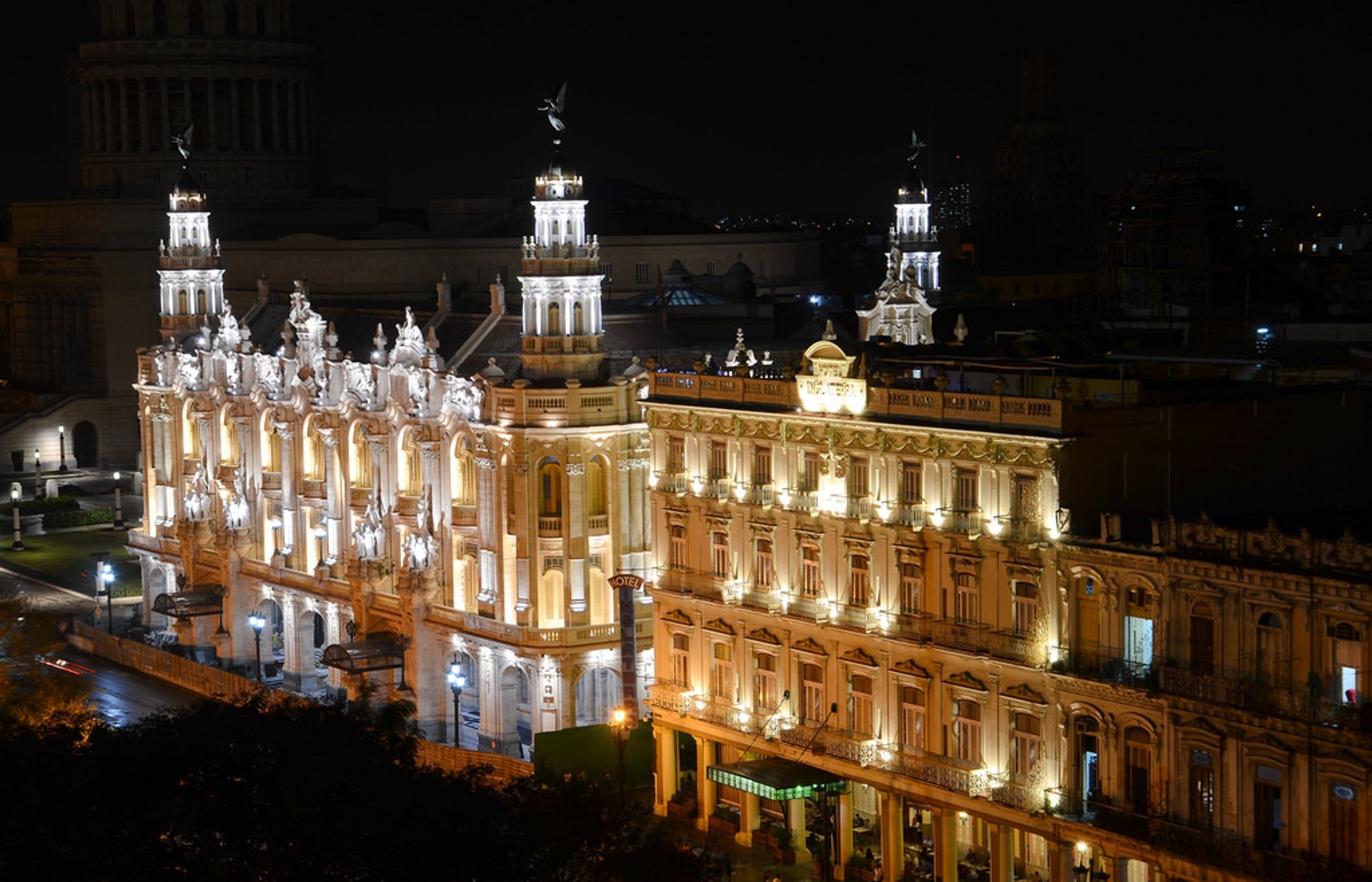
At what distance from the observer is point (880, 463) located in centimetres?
7244

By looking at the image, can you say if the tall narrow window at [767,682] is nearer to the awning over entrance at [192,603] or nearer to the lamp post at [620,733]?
the lamp post at [620,733]

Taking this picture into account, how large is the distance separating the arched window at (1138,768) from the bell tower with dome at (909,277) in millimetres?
35843

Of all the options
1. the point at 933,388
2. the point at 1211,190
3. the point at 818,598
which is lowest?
the point at 818,598

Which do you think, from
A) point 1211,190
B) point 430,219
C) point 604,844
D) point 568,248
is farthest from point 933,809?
point 430,219

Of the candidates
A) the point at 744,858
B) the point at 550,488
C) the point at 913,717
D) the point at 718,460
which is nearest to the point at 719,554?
the point at 718,460

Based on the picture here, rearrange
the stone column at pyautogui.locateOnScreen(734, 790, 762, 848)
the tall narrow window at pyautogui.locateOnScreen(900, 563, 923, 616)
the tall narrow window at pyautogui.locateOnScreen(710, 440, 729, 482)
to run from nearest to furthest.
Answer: the tall narrow window at pyautogui.locateOnScreen(900, 563, 923, 616) < the stone column at pyautogui.locateOnScreen(734, 790, 762, 848) < the tall narrow window at pyautogui.locateOnScreen(710, 440, 729, 482)

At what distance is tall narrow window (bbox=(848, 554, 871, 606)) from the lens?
73.2m

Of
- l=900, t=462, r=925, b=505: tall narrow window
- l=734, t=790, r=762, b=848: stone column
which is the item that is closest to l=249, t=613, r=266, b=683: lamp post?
l=734, t=790, r=762, b=848: stone column

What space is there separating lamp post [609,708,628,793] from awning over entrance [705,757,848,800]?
7.67 meters

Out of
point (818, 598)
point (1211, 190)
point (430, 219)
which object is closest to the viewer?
point (818, 598)

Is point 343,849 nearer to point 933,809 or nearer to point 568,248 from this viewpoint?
point 933,809

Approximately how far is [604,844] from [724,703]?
72.5 feet

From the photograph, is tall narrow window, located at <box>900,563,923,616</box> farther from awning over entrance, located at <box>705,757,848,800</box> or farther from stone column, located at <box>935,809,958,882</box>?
awning over entrance, located at <box>705,757,848,800</box>

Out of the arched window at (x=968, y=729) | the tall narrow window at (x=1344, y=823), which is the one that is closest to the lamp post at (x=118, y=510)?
the arched window at (x=968, y=729)
